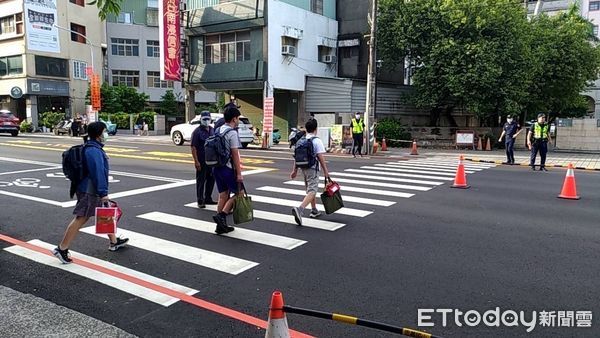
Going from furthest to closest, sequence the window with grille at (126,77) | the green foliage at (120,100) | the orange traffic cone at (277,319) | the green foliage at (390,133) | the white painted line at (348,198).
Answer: the window with grille at (126,77) < the green foliage at (120,100) < the green foliage at (390,133) < the white painted line at (348,198) < the orange traffic cone at (277,319)

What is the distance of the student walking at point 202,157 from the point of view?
8.76m

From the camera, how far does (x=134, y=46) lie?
56.8 m

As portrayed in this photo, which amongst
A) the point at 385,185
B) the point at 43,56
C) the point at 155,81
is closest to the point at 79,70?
the point at 43,56

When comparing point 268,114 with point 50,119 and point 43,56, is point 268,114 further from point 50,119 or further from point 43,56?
point 43,56

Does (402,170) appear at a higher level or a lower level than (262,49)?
lower

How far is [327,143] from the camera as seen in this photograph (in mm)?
23266

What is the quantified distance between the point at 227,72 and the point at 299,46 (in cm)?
469

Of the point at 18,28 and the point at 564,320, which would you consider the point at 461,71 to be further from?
the point at 18,28

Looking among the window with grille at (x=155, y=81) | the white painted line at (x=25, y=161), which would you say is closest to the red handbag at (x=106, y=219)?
the white painted line at (x=25, y=161)

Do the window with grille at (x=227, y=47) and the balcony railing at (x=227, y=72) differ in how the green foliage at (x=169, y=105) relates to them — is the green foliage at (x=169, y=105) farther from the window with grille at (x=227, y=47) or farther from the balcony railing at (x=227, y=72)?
the window with grille at (x=227, y=47)

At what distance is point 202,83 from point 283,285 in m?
26.9

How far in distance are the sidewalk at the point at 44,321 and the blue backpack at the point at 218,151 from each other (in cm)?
280

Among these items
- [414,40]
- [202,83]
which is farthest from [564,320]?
[202,83]

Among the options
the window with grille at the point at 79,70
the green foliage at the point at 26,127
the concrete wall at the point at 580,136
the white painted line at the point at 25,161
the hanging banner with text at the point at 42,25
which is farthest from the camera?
the window with grille at the point at 79,70
